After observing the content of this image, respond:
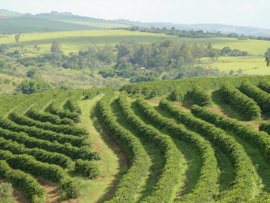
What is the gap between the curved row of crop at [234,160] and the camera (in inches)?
1120

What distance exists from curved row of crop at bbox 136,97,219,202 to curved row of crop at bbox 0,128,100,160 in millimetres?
12334

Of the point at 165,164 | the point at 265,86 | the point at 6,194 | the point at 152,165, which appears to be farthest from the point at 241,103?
the point at 6,194

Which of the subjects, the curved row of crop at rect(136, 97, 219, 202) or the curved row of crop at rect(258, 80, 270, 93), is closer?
the curved row of crop at rect(136, 97, 219, 202)

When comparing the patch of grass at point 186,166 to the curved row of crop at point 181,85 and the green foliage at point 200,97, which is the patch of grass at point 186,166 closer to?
the green foliage at point 200,97

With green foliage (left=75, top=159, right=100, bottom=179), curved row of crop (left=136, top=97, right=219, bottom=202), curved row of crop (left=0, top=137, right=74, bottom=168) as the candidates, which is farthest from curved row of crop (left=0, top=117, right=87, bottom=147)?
curved row of crop (left=136, top=97, right=219, bottom=202)

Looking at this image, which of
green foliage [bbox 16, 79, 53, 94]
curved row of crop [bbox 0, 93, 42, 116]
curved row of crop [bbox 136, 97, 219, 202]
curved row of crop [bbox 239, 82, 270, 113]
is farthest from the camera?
green foliage [bbox 16, 79, 53, 94]

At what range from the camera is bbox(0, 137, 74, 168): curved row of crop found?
140 feet

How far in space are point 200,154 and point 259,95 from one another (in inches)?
972

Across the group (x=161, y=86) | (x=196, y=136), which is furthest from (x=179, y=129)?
(x=161, y=86)

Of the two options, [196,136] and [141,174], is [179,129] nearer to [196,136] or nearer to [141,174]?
[196,136]

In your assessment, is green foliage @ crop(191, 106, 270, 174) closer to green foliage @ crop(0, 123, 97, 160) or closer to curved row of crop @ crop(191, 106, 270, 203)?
curved row of crop @ crop(191, 106, 270, 203)

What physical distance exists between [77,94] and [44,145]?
29.2 metres

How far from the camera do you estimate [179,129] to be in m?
47.2

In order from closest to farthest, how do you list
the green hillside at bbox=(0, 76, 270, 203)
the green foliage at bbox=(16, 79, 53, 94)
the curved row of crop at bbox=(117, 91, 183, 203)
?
the curved row of crop at bbox=(117, 91, 183, 203) → the green hillside at bbox=(0, 76, 270, 203) → the green foliage at bbox=(16, 79, 53, 94)
